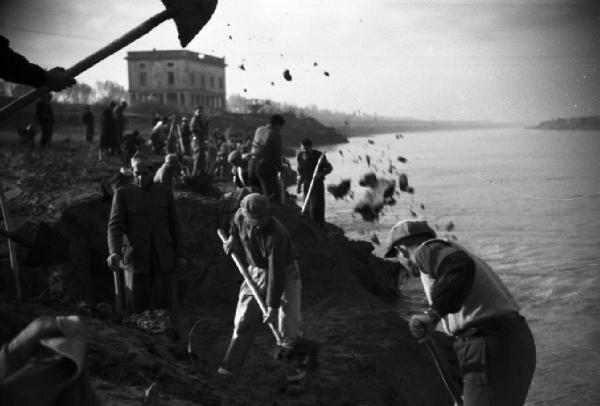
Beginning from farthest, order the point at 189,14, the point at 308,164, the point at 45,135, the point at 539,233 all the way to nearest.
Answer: the point at 539,233
the point at 45,135
the point at 308,164
the point at 189,14

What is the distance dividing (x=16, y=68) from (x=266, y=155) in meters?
6.60

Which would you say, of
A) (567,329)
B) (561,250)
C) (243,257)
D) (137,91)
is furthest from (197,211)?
(137,91)

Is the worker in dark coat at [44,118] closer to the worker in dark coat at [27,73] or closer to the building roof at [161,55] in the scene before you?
the worker in dark coat at [27,73]

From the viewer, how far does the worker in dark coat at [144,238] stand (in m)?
5.69

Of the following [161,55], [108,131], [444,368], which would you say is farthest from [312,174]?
[161,55]

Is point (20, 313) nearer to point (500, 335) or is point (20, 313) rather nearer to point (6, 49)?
point (6, 49)

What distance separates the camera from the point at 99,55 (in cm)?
302

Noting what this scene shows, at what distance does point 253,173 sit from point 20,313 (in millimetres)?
5083

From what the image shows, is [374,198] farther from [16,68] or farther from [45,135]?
[16,68]

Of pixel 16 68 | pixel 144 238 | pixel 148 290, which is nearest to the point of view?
pixel 16 68

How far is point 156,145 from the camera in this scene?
19.9m

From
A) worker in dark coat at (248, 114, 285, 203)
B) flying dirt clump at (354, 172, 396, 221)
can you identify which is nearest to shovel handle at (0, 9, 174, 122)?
worker in dark coat at (248, 114, 285, 203)

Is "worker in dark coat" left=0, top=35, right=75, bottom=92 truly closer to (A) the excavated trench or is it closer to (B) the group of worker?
(B) the group of worker

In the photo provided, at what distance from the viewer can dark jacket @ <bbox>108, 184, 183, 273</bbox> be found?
5.69 meters
